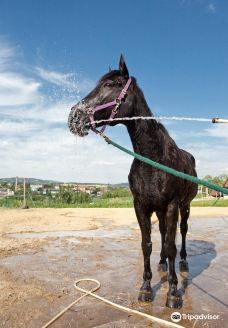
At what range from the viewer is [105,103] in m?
4.58

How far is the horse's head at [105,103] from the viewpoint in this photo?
14.6ft

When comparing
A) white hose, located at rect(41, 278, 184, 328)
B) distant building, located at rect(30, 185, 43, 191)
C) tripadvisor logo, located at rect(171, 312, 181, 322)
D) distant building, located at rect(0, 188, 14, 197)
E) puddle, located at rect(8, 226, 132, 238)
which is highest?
distant building, located at rect(30, 185, 43, 191)

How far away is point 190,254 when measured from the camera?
7914 millimetres

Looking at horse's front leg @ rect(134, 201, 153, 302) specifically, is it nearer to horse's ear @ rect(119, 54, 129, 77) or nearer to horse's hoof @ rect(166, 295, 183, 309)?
horse's hoof @ rect(166, 295, 183, 309)

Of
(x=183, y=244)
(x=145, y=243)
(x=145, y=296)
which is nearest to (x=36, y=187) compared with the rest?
(x=183, y=244)

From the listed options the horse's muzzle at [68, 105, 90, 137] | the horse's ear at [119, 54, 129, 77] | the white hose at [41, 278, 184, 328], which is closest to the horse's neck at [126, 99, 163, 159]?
the horse's ear at [119, 54, 129, 77]

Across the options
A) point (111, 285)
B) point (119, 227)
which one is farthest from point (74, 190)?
point (111, 285)

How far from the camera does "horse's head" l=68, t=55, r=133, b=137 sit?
4.45 m

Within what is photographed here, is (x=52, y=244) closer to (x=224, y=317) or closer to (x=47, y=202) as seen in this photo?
(x=224, y=317)

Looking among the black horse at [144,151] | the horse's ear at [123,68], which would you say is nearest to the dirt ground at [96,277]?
the black horse at [144,151]

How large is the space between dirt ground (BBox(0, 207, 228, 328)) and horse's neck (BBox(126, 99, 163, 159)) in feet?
6.61

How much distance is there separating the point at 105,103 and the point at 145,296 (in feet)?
8.57

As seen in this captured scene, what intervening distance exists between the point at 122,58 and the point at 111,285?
3319 millimetres

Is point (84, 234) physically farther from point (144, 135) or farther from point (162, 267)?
point (144, 135)
